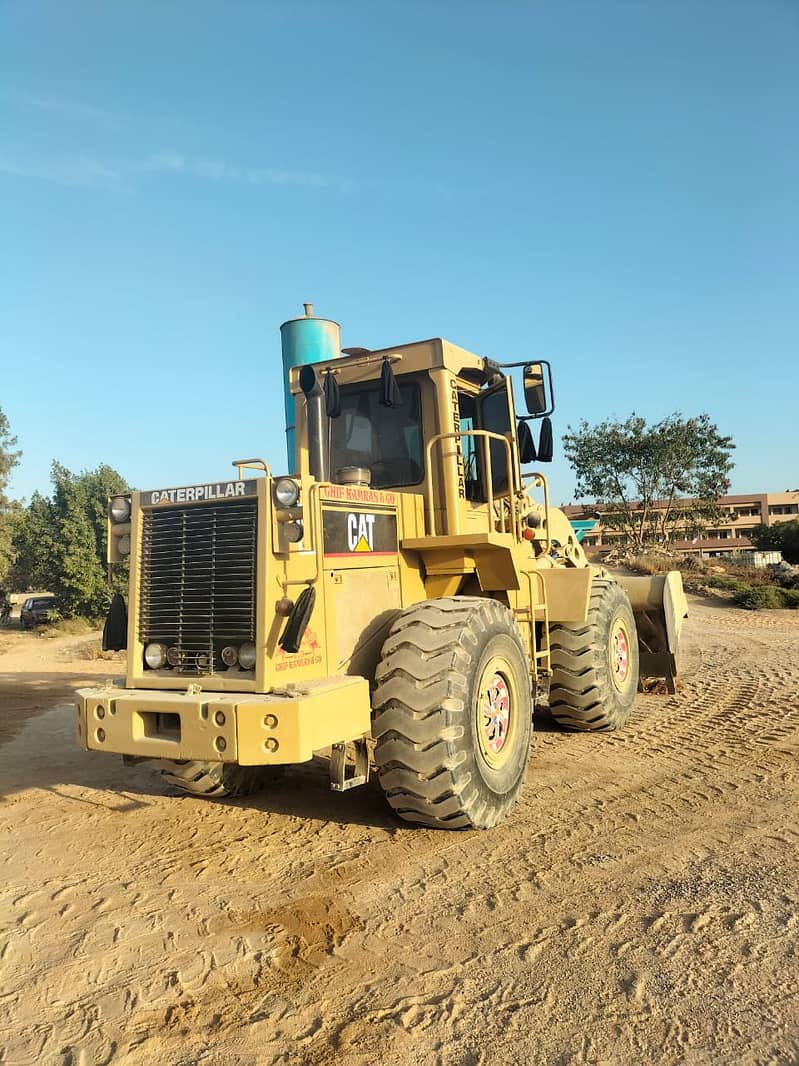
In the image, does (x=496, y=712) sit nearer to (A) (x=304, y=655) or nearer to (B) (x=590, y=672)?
(A) (x=304, y=655)

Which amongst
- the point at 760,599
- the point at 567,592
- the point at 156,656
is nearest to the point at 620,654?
the point at 567,592

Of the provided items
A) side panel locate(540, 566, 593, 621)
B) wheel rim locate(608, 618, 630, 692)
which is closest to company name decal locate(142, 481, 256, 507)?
side panel locate(540, 566, 593, 621)

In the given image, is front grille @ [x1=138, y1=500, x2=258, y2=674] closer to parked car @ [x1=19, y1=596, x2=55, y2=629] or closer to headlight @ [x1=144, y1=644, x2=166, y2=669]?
headlight @ [x1=144, y1=644, x2=166, y2=669]

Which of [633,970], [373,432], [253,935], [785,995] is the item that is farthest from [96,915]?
[373,432]

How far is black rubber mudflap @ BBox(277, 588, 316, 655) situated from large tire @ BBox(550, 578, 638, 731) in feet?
11.5

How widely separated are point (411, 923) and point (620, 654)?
5.09 metres

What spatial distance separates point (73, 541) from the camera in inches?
1125

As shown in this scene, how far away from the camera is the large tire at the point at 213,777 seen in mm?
5715

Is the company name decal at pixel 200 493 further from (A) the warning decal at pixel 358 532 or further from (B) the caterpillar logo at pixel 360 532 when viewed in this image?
(B) the caterpillar logo at pixel 360 532

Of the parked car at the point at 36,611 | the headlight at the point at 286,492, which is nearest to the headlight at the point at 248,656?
the headlight at the point at 286,492

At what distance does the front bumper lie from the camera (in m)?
4.22

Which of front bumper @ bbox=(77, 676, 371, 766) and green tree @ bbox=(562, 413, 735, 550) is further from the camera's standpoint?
green tree @ bbox=(562, 413, 735, 550)

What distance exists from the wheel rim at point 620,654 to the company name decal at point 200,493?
445 centimetres

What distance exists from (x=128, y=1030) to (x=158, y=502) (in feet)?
9.99
